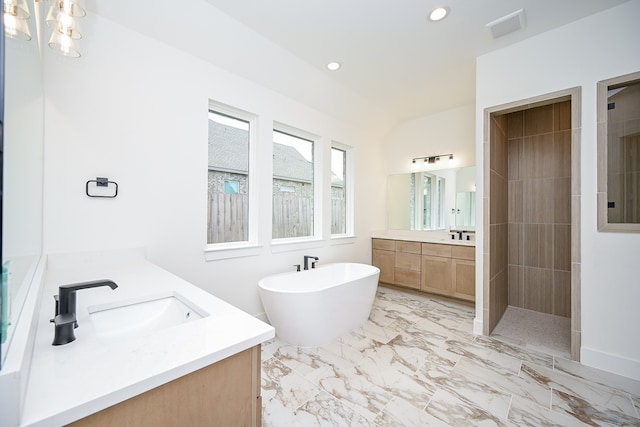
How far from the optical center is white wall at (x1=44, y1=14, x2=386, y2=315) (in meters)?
1.76

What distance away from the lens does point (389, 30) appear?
7.73 feet

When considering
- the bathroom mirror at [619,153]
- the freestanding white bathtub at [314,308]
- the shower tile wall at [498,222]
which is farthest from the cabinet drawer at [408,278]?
the bathroom mirror at [619,153]

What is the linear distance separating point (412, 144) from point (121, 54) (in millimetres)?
3899

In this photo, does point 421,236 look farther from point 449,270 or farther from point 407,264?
point 449,270

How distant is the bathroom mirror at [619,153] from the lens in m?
2.06

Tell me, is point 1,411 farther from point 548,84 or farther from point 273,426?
point 548,84

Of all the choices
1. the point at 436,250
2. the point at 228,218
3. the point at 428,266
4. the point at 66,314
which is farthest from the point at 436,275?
the point at 66,314

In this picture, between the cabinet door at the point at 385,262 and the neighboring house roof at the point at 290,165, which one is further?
the cabinet door at the point at 385,262

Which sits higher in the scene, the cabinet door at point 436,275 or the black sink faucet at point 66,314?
the black sink faucet at point 66,314

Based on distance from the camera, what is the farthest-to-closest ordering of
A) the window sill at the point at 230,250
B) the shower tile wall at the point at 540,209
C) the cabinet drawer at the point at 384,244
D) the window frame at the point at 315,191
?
the cabinet drawer at the point at 384,244
the window frame at the point at 315,191
the shower tile wall at the point at 540,209
the window sill at the point at 230,250

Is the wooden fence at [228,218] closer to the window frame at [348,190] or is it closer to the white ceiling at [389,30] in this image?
the white ceiling at [389,30]

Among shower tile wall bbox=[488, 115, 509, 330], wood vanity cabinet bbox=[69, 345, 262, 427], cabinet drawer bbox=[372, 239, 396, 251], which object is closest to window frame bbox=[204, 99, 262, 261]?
wood vanity cabinet bbox=[69, 345, 262, 427]

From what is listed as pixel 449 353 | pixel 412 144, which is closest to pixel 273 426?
pixel 449 353

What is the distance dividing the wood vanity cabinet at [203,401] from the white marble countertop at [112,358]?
0.04m
